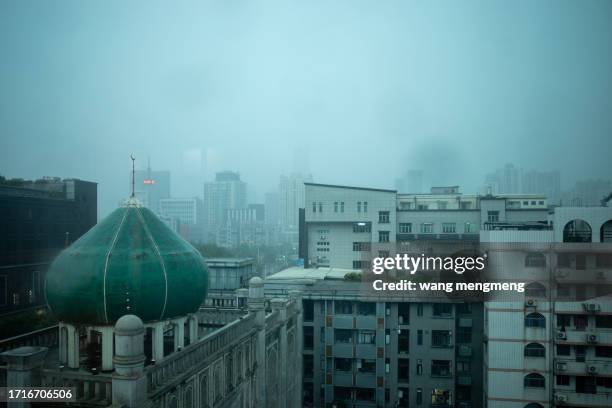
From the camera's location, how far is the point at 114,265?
11203 mm

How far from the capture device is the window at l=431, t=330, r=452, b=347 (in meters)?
25.6

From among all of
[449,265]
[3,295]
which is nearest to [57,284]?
[3,295]

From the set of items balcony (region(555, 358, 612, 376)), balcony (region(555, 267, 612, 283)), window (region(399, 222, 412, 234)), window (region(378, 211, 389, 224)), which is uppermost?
window (region(378, 211, 389, 224))

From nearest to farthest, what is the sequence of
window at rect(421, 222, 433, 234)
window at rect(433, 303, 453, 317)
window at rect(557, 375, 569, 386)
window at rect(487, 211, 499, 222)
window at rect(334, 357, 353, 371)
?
window at rect(557, 375, 569, 386)
window at rect(433, 303, 453, 317)
window at rect(334, 357, 353, 371)
window at rect(487, 211, 499, 222)
window at rect(421, 222, 433, 234)

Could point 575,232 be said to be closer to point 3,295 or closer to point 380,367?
point 380,367

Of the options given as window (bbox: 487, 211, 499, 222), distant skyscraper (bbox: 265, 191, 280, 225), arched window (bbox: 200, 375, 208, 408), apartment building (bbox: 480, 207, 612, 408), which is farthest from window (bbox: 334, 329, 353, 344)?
distant skyscraper (bbox: 265, 191, 280, 225)

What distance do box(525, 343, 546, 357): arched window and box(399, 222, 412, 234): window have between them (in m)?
14.4

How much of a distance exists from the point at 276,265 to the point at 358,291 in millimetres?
59847

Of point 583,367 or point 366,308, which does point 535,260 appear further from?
point 366,308

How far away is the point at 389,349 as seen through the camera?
85.5 ft

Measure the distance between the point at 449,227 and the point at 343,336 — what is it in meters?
13.9

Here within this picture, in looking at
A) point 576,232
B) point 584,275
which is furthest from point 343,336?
point 576,232

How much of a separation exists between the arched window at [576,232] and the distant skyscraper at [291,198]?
297 feet

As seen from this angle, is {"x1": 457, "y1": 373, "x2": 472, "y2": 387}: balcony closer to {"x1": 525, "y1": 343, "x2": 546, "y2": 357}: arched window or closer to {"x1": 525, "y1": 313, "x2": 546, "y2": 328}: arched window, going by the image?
{"x1": 525, "y1": 343, "x2": 546, "y2": 357}: arched window
